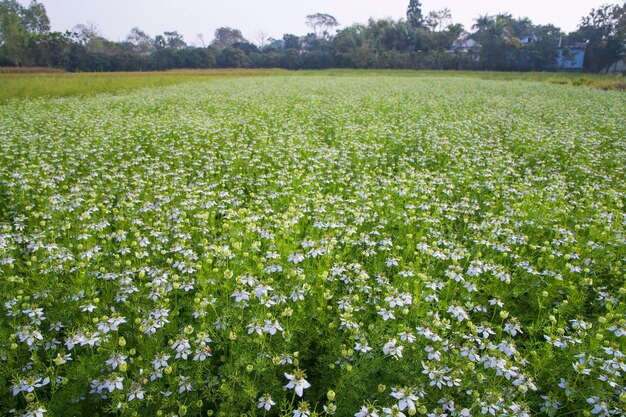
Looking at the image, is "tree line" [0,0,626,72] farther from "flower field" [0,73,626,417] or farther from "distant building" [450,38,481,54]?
"flower field" [0,73,626,417]

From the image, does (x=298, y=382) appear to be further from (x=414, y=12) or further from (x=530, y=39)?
(x=414, y=12)

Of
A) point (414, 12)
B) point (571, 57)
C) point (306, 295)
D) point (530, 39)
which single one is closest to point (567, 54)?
point (571, 57)

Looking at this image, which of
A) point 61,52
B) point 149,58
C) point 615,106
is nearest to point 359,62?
point 149,58

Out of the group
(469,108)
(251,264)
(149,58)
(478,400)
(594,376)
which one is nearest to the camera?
(478,400)

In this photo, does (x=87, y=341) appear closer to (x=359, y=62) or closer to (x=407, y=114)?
(x=407, y=114)

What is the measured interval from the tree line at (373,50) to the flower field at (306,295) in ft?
203

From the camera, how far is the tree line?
56.4 meters

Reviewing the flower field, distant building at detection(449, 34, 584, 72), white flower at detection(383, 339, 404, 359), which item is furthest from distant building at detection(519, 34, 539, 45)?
white flower at detection(383, 339, 404, 359)

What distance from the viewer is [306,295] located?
4.00 metres

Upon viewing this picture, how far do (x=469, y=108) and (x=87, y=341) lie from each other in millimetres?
19522

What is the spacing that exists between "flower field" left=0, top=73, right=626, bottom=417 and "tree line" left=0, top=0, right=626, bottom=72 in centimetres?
6175

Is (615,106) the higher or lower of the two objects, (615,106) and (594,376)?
the higher

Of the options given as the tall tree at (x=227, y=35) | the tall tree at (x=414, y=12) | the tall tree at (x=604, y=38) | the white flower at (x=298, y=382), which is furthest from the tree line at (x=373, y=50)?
the white flower at (x=298, y=382)

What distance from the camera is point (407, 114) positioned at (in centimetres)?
1605
